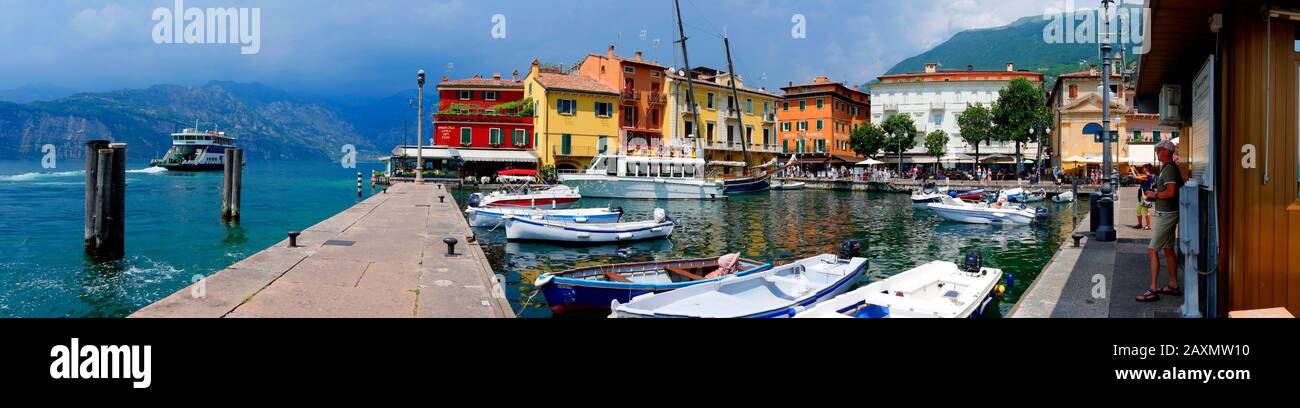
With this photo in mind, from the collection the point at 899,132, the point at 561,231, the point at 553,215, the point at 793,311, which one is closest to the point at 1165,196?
the point at 793,311

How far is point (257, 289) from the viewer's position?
35.0 feet

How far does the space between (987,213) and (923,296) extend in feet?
72.6

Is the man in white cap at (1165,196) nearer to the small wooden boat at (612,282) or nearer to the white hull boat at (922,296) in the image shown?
the white hull boat at (922,296)

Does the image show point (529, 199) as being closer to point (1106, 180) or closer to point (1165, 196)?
point (1106, 180)

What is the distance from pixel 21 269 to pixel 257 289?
10838mm

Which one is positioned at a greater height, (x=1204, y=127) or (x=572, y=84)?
(x=572, y=84)

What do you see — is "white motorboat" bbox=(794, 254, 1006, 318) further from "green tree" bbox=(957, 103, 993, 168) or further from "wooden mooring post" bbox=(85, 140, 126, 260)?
"green tree" bbox=(957, 103, 993, 168)

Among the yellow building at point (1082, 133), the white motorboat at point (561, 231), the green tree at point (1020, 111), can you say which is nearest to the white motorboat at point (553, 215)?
the white motorboat at point (561, 231)

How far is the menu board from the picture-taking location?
20.7 feet

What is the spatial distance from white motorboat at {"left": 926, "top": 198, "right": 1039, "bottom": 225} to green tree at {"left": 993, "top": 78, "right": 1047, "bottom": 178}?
3366 centimetres

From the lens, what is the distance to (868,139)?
7331cm

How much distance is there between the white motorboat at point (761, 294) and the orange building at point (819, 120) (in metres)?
65.6
